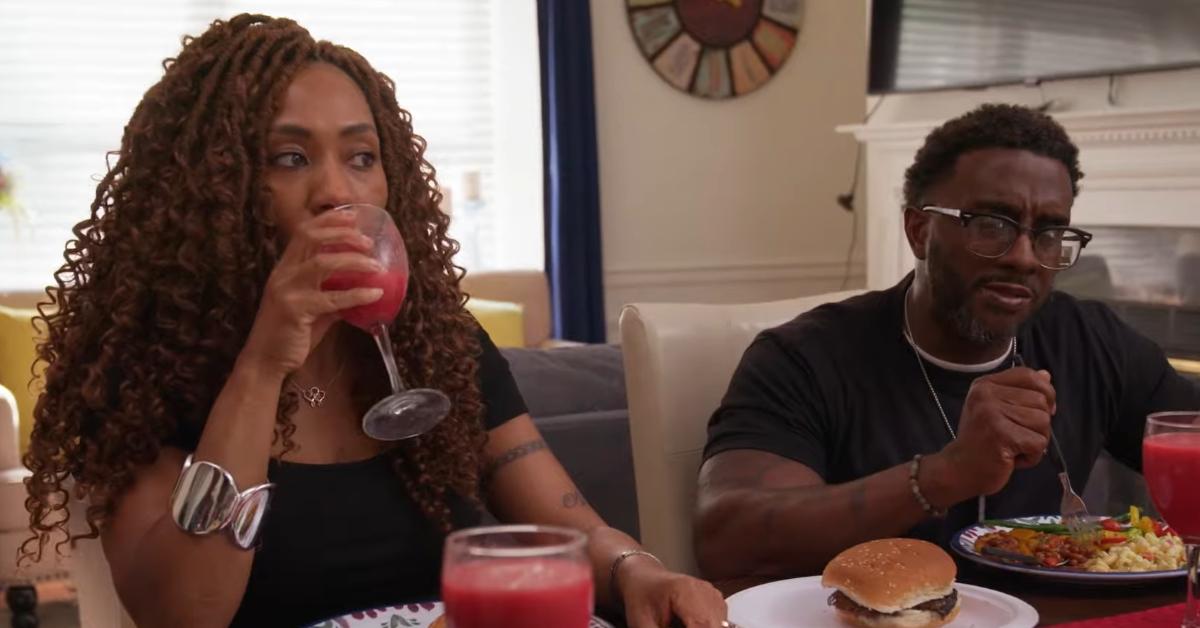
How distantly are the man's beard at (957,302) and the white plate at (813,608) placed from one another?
23.9 inches

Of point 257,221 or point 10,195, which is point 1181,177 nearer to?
point 257,221

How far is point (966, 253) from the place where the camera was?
1.82 m

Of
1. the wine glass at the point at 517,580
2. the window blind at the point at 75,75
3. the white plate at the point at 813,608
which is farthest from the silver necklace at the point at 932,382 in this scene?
the window blind at the point at 75,75

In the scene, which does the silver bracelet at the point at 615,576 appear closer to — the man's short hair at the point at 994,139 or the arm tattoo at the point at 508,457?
the arm tattoo at the point at 508,457

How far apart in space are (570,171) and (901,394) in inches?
161

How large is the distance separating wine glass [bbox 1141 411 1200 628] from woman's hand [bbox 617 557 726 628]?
0.42 m

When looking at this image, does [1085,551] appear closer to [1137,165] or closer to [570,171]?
[1137,165]

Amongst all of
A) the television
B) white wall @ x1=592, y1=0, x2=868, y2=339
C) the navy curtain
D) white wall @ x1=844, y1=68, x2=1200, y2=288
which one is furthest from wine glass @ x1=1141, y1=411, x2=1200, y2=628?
white wall @ x1=592, y1=0, x2=868, y2=339

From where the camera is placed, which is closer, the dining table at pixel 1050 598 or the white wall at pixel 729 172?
the dining table at pixel 1050 598

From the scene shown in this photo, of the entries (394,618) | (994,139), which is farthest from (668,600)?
(994,139)

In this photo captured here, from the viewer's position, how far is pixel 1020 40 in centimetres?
468

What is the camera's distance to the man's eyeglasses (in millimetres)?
1776

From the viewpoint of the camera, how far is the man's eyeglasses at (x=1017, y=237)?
1.78 metres

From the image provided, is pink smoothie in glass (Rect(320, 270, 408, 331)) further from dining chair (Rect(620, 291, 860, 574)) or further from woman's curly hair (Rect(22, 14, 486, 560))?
dining chair (Rect(620, 291, 860, 574))
